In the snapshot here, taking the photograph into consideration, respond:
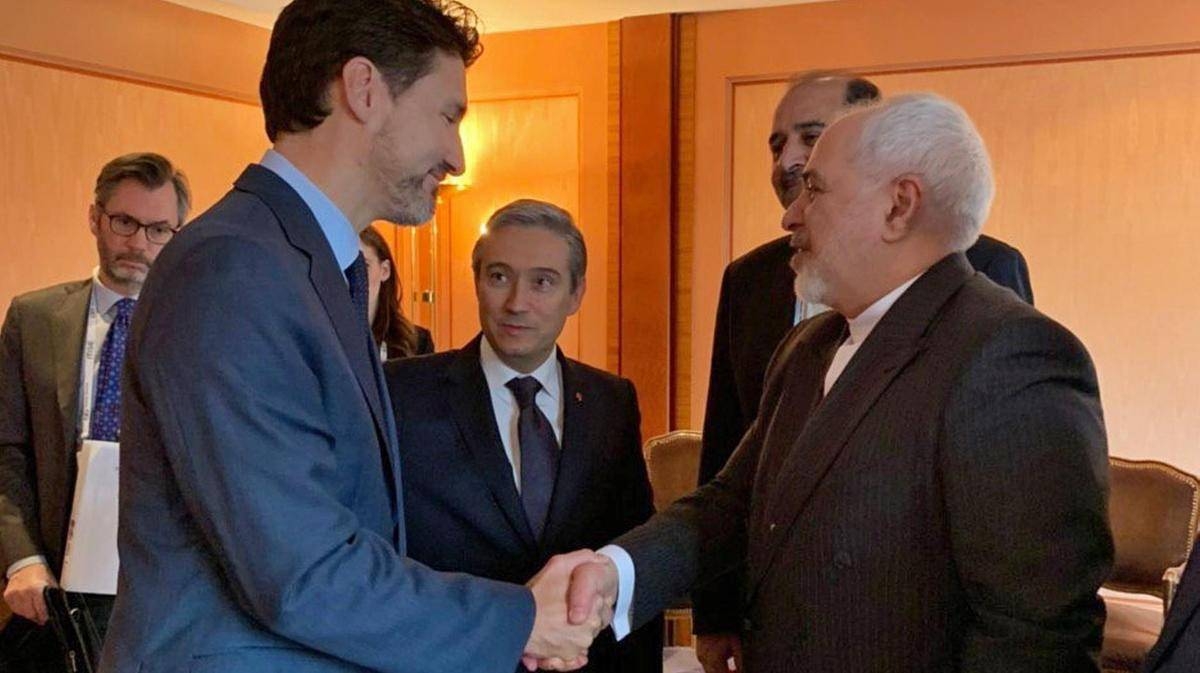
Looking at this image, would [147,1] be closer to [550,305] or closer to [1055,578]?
[550,305]

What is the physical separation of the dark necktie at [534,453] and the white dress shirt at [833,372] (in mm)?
168

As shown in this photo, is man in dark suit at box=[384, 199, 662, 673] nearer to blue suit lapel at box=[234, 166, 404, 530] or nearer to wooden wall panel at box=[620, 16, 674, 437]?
blue suit lapel at box=[234, 166, 404, 530]

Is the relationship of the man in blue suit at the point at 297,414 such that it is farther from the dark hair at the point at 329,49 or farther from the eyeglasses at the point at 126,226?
the eyeglasses at the point at 126,226

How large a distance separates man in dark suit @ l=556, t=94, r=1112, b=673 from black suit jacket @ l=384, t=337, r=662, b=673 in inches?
7.8

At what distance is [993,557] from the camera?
56.7 inches

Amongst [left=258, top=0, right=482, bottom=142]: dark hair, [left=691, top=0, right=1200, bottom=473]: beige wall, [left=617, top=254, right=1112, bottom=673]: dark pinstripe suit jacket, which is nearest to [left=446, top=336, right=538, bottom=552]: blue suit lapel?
[left=617, top=254, right=1112, bottom=673]: dark pinstripe suit jacket

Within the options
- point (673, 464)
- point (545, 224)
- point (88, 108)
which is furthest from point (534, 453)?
point (88, 108)

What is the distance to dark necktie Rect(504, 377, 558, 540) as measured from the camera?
203cm

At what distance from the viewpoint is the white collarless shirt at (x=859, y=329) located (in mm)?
1675

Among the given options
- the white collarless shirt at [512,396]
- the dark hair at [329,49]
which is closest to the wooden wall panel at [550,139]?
the white collarless shirt at [512,396]

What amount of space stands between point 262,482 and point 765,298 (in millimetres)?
1374

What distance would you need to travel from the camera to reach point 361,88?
4.87 ft

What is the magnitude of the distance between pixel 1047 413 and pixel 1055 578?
0.20m

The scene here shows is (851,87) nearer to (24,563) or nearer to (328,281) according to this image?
(328,281)
